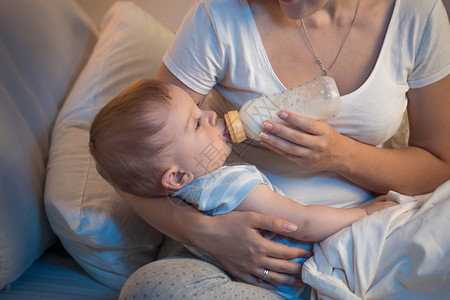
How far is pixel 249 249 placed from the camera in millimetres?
1057

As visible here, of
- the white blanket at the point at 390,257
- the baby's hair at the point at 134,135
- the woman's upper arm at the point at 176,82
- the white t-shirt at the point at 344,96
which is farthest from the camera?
the woman's upper arm at the point at 176,82

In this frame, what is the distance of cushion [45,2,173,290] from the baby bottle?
1.60 feet

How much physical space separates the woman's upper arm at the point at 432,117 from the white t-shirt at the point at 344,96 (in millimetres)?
27

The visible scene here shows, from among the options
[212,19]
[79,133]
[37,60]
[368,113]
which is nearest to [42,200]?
[79,133]

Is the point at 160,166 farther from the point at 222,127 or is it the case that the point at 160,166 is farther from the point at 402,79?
the point at 402,79

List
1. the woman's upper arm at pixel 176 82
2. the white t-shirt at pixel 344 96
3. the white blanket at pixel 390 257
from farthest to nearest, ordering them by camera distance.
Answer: the woman's upper arm at pixel 176 82
the white t-shirt at pixel 344 96
the white blanket at pixel 390 257

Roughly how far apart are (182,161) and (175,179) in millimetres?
55

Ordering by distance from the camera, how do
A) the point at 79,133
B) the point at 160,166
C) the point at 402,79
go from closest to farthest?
the point at 160,166, the point at 402,79, the point at 79,133

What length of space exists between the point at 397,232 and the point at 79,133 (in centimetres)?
101

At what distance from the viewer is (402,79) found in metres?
1.17

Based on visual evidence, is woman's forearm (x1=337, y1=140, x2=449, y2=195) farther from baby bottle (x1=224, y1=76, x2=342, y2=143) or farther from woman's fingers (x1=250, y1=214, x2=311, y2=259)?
woman's fingers (x1=250, y1=214, x2=311, y2=259)

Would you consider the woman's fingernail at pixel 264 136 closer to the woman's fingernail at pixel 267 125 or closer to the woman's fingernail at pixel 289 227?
the woman's fingernail at pixel 267 125

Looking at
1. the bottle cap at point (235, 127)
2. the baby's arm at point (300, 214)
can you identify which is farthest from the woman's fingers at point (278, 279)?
the bottle cap at point (235, 127)

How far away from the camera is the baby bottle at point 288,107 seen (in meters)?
1.07
